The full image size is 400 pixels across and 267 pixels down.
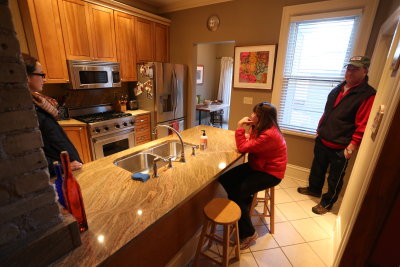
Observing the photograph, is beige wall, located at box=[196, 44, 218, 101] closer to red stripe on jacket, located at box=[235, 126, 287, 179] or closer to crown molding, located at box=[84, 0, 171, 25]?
crown molding, located at box=[84, 0, 171, 25]

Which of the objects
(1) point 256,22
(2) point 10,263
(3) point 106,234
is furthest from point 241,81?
(2) point 10,263

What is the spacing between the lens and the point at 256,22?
2.97 metres

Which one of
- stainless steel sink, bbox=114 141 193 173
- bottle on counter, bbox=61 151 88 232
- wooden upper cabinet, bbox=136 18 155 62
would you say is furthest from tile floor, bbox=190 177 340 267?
wooden upper cabinet, bbox=136 18 155 62

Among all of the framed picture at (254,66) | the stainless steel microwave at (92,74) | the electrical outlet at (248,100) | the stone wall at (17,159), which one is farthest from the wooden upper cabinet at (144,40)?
the stone wall at (17,159)

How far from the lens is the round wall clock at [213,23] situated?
3349 millimetres

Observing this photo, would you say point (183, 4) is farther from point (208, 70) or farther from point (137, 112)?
point (208, 70)

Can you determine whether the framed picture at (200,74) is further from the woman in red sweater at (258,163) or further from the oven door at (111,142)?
the woman in red sweater at (258,163)

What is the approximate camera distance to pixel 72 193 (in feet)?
2.68

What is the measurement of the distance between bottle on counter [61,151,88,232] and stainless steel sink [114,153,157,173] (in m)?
0.75

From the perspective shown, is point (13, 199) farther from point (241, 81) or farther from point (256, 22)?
point (256, 22)

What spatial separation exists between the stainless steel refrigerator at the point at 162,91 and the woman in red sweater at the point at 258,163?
2079mm

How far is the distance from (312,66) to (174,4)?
9.03ft

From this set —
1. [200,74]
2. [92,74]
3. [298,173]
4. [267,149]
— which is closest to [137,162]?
[267,149]

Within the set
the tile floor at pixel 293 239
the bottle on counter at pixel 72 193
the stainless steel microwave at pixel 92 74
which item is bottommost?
the tile floor at pixel 293 239
